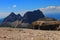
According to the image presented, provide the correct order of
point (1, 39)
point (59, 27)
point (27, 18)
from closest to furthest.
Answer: point (1, 39) → point (59, 27) → point (27, 18)

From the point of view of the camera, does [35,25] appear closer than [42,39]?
No

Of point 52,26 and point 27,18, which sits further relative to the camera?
point 27,18

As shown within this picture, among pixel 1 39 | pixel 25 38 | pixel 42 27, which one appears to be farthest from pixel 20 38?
pixel 42 27

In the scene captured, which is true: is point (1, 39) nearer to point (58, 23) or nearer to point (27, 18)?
point (58, 23)

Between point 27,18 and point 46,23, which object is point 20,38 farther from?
point 27,18

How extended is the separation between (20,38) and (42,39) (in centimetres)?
134

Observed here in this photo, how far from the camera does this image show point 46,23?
21.5 m

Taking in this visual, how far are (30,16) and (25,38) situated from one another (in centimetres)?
4072

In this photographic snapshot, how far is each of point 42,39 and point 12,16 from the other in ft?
138

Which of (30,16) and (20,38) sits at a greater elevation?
(30,16)

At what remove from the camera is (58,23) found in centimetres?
2198

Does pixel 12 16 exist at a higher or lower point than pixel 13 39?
higher

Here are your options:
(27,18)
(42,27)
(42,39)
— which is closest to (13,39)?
(42,39)

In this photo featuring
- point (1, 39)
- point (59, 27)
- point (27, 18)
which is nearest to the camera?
point (1, 39)
